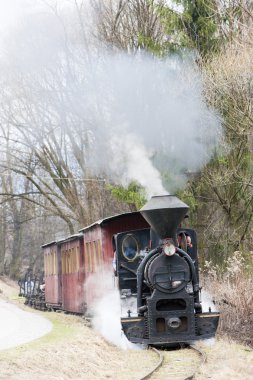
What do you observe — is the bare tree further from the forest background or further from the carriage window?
the carriage window

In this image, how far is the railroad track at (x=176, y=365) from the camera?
9.07 metres

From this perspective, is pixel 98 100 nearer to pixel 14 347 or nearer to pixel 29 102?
pixel 29 102

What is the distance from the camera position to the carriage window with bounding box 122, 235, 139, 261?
12.2m

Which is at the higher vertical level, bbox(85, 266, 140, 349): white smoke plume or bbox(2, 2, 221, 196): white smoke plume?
bbox(2, 2, 221, 196): white smoke plume

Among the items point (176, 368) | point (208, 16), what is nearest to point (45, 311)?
point (208, 16)

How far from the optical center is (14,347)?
11.7m

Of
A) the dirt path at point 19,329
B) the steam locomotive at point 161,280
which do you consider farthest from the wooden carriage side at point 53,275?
the steam locomotive at point 161,280

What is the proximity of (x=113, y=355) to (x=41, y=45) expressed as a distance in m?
17.9

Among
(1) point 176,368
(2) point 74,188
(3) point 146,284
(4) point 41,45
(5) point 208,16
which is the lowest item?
(1) point 176,368

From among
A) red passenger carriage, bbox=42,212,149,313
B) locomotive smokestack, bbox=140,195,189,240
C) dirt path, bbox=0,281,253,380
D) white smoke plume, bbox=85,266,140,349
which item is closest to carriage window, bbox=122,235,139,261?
white smoke plume, bbox=85,266,140,349

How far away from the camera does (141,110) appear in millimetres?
18766

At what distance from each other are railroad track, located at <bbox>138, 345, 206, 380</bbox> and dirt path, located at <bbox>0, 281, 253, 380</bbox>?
0.02 meters

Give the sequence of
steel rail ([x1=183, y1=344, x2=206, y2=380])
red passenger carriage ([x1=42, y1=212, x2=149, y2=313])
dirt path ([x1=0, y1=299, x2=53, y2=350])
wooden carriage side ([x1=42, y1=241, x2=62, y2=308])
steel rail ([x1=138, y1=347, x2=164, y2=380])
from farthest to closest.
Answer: wooden carriage side ([x1=42, y1=241, x2=62, y2=308]) → red passenger carriage ([x1=42, y1=212, x2=149, y2=313]) → dirt path ([x1=0, y1=299, x2=53, y2=350]) → steel rail ([x1=138, y1=347, x2=164, y2=380]) → steel rail ([x1=183, y1=344, x2=206, y2=380])

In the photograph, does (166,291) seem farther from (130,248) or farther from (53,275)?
(53,275)
